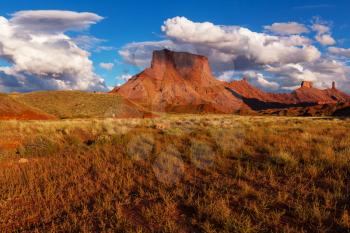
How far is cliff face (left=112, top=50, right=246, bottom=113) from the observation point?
14200 centimetres

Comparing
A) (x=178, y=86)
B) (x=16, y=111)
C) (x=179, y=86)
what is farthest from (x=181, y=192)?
(x=179, y=86)

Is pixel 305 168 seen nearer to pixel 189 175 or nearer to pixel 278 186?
pixel 278 186

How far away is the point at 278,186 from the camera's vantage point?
237 inches

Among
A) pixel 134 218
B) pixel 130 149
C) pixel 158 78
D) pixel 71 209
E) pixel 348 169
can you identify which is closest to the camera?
pixel 134 218

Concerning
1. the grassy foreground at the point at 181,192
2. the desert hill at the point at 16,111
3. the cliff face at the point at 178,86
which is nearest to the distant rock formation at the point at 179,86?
the cliff face at the point at 178,86

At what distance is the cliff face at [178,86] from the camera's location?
14200 centimetres

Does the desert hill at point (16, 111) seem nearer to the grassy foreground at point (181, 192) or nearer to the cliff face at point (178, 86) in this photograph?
the grassy foreground at point (181, 192)

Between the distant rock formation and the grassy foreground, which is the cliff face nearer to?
the distant rock formation

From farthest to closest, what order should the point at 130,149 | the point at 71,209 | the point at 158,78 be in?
the point at 158,78 → the point at 130,149 → the point at 71,209

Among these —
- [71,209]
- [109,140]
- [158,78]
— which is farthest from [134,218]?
[158,78]

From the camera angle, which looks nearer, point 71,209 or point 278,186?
point 71,209

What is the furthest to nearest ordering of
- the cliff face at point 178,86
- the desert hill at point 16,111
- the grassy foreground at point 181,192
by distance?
the cliff face at point 178,86
the desert hill at point 16,111
the grassy foreground at point 181,192

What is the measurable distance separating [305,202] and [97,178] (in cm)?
470

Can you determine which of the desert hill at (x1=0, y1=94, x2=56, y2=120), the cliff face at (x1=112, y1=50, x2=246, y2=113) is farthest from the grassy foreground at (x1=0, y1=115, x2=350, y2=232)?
the cliff face at (x1=112, y1=50, x2=246, y2=113)
